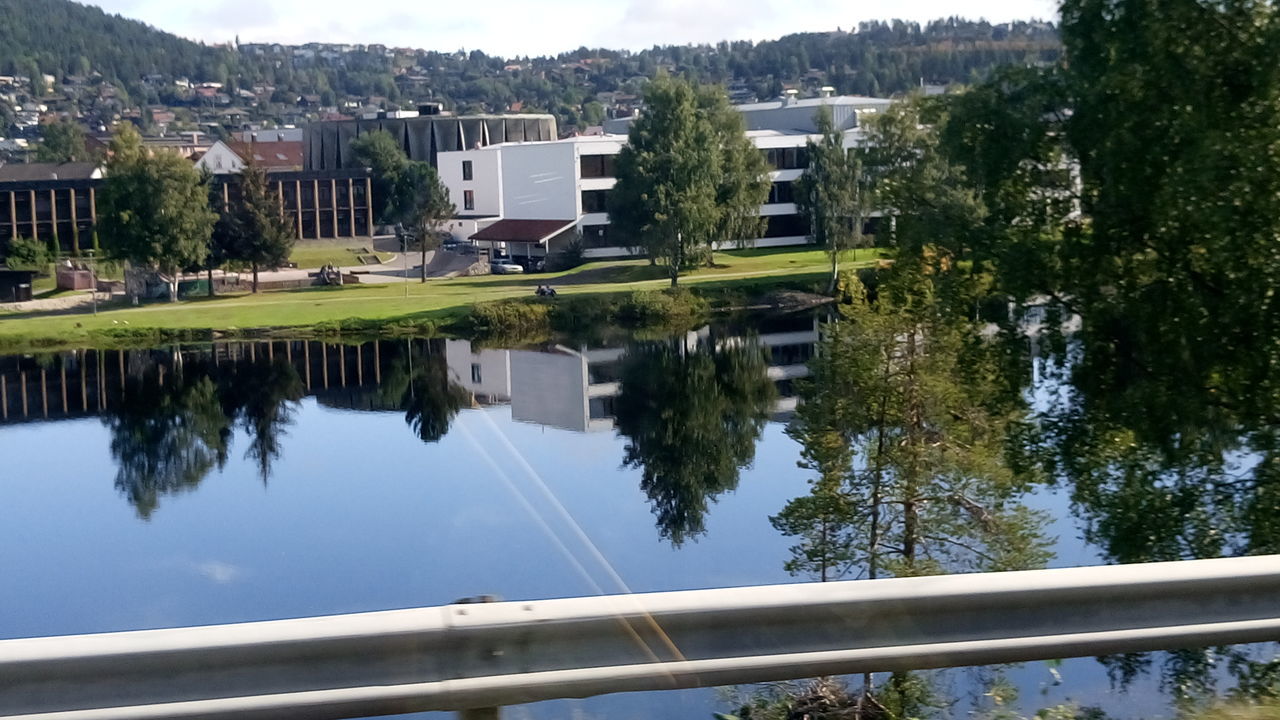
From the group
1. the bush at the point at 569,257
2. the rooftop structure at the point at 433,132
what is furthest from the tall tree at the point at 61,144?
the bush at the point at 569,257

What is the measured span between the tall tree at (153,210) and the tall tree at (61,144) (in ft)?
3.13

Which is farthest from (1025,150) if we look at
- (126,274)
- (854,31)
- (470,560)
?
(126,274)

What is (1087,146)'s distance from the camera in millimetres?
7844

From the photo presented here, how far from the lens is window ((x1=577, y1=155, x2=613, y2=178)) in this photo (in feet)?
102

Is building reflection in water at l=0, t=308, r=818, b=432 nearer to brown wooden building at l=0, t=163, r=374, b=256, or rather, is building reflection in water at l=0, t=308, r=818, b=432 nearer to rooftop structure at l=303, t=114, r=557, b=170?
brown wooden building at l=0, t=163, r=374, b=256

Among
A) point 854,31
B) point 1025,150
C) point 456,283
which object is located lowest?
point 456,283

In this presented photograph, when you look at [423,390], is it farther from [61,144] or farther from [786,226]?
[61,144]

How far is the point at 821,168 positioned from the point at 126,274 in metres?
12.3

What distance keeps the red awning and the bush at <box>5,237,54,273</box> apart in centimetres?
1094

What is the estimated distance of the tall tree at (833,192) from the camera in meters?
17.0

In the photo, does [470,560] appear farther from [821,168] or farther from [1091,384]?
[821,168]

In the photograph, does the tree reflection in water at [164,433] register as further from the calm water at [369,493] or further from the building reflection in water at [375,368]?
the building reflection in water at [375,368]

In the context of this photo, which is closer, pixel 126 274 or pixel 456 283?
pixel 126 274

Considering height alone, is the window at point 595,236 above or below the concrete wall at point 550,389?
above
